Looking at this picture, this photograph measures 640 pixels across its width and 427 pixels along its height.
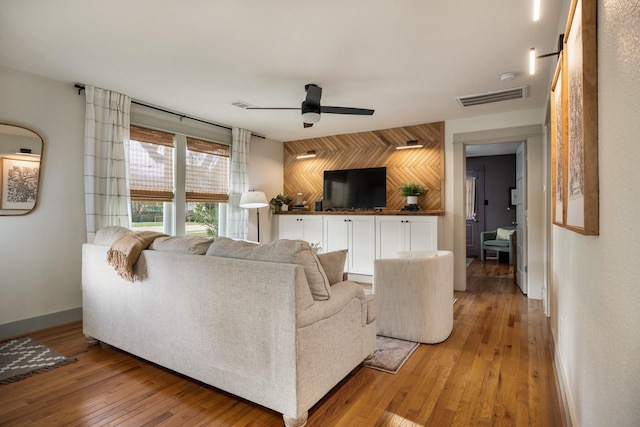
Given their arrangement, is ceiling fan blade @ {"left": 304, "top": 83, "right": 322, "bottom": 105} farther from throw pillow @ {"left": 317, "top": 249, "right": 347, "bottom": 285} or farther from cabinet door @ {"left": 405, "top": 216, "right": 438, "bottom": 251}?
cabinet door @ {"left": 405, "top": 216, "right": 438, "bottom": 251}

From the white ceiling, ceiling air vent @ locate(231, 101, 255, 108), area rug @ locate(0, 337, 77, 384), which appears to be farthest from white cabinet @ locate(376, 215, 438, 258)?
area rug @ locate(0, 337, 77, 384)

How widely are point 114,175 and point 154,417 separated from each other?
2.89m

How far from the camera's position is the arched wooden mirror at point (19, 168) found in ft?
10.7

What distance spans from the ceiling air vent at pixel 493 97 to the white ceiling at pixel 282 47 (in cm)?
9

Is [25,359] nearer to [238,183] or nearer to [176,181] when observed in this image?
[176,181]

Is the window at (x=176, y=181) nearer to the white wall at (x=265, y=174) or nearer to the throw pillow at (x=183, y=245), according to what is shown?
the white wall at (x=265, y=174)

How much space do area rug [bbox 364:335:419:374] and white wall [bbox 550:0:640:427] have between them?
1359mm

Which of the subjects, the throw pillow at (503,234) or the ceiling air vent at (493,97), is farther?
the throw pillow at (503,234)

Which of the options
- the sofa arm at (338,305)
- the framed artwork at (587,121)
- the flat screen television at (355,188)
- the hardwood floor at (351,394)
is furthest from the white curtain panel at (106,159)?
the framed artwork at (587,121)

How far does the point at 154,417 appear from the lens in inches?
77.7

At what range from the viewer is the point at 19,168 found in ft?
11.0

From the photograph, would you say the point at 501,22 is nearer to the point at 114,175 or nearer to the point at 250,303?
the point at 250,303

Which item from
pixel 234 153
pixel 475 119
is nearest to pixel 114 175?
pixel 234 153

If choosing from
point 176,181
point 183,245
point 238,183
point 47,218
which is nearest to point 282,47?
point 183,245
